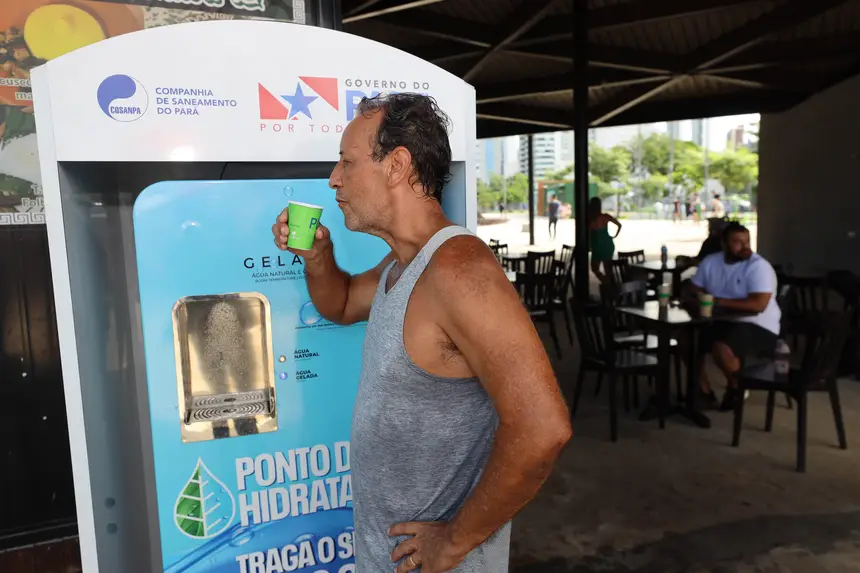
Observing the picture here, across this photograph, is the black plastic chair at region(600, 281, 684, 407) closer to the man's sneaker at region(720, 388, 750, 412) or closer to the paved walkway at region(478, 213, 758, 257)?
the man's sneaker at region(720, 388, 750, 412)

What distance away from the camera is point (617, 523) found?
3.10 meters

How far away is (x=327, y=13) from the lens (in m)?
2.48

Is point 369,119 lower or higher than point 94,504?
higher

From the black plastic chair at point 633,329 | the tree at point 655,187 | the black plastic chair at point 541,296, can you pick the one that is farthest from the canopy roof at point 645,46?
the tree at point 655,187

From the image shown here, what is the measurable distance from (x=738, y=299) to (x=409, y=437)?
3.88 meters

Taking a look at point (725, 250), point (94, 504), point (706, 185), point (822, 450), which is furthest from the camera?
point (706, 185)

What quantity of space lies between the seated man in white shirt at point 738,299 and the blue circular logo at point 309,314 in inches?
135

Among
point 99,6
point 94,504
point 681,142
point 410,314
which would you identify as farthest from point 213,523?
point 681,142

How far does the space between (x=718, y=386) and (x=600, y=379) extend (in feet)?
3.58

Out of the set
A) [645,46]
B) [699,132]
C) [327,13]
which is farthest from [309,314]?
[699,132]

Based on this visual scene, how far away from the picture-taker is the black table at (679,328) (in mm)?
4141

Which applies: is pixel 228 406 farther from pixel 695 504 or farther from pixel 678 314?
pixel 678 314

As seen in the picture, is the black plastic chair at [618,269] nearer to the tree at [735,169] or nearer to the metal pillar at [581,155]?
the metal pillar at [581,155]

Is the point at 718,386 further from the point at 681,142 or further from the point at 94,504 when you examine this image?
the point at 681,142
